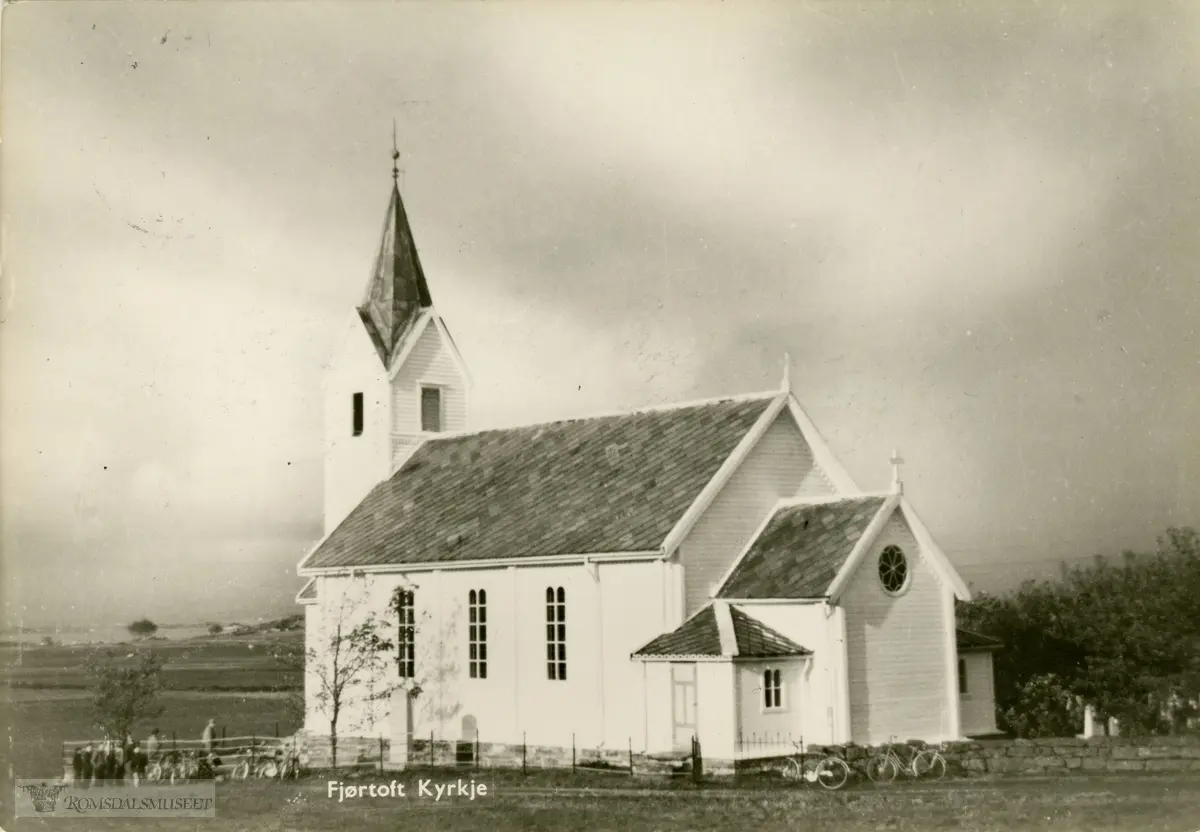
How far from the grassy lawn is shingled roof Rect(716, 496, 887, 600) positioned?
4.23 metres

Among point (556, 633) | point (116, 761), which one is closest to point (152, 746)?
point (116, 761)

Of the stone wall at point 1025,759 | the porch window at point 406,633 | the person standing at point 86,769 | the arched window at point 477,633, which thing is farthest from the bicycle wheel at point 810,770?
the person standing at point 86,769

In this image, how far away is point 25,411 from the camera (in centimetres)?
2886

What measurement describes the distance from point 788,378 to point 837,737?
7.53 meters

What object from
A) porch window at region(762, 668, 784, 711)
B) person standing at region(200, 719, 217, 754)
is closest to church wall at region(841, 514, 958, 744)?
porch window at region(762, 668, 784, 711)

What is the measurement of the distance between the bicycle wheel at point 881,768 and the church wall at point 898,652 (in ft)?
4.64

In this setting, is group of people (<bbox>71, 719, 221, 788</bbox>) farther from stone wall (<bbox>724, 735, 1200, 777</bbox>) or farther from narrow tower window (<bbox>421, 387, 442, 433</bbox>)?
narrow tower window (<bbox>421, 387, 442, 433</bbox>)

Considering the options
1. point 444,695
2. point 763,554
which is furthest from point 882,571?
point 444,695

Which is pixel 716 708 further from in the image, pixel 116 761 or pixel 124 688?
pixel 124 688

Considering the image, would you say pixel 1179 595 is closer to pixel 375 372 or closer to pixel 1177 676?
pixel 1177 676

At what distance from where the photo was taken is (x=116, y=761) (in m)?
28.3

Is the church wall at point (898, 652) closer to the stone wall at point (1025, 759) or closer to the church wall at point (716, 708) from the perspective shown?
the stone wall at point (1025, 759)

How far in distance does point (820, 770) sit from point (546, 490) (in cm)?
1017

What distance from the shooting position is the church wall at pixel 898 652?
2819 cm
